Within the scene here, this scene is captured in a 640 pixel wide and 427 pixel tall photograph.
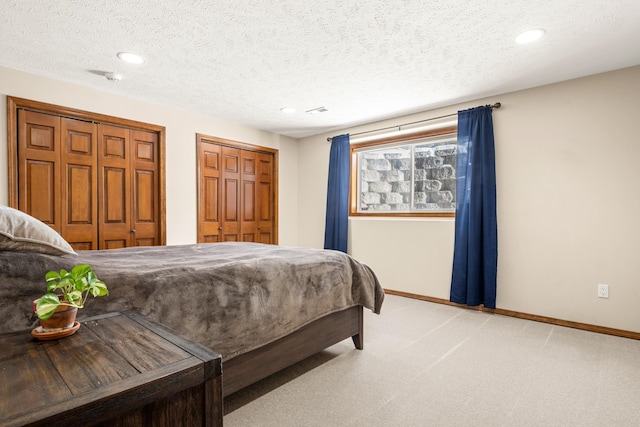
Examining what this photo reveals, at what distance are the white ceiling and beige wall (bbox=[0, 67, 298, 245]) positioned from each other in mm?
142

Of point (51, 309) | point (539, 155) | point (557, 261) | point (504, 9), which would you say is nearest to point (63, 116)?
point (51, 309)

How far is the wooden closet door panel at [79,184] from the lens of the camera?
3.31 m

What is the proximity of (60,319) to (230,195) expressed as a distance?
3.84 m

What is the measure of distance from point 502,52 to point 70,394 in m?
3.28

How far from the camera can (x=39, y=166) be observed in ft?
Answer: 10.4

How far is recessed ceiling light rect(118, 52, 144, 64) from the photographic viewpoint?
2717mm

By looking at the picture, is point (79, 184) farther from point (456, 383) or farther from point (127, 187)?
point (456, 383)

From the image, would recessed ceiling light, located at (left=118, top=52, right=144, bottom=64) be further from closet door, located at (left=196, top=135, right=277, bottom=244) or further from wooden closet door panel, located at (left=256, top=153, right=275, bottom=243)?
wooden closet door panel, located at (left=256, top=153, right=275, bottom=243)

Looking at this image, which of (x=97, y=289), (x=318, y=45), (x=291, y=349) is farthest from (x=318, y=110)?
Answer: (x=97, y=289)

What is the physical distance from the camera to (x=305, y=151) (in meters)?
5.57

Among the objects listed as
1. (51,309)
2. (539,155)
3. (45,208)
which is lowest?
(51,309)

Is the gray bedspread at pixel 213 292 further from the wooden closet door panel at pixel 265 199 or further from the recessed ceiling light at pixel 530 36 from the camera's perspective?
the wooden closet door panel at pixel 265 199

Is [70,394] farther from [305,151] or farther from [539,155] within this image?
[305,151]

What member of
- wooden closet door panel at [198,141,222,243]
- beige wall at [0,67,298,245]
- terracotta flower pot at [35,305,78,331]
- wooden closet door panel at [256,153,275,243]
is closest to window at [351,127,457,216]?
beige wall at [0,67,298,245]
